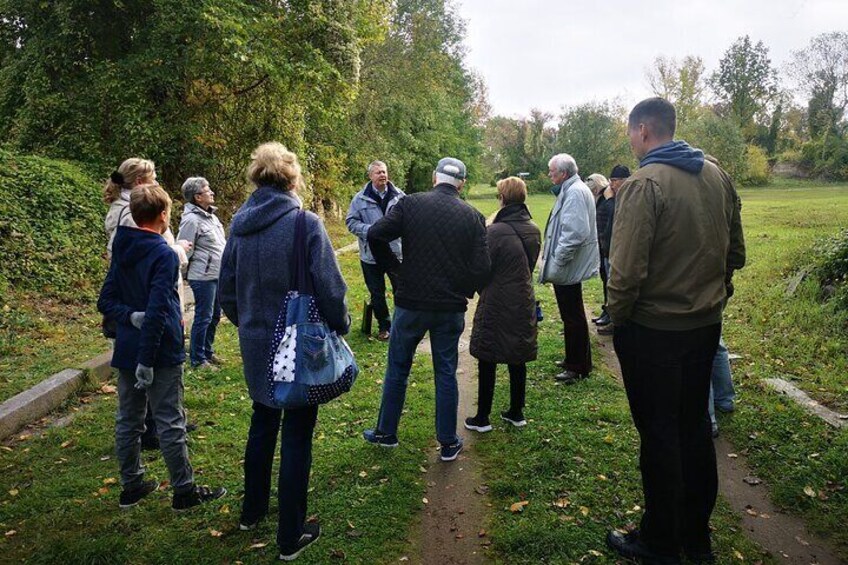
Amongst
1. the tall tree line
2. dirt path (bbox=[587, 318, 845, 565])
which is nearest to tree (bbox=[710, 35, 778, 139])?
the tall tree line

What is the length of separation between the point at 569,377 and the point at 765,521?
2641mm

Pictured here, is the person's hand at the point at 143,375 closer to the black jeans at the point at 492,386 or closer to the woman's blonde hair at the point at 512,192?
the black jeans at the point at 492,386

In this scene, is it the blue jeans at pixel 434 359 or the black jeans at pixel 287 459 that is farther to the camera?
the blue jeans at pixel 434 359

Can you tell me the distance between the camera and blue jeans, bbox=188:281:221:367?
6.49 m

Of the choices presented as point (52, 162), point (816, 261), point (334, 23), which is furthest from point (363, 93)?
point (816, 261)

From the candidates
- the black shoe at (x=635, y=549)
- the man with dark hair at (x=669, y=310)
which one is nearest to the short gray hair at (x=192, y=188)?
the man with dark hair at (x=669, y=310)

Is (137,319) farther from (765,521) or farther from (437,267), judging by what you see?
(765,521)

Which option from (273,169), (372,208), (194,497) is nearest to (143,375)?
(194,497)

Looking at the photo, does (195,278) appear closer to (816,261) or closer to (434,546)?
(434,546)

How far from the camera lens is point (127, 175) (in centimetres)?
443

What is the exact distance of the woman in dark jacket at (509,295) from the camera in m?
4.93

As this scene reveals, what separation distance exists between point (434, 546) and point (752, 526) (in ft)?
6.85

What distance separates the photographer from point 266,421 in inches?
137

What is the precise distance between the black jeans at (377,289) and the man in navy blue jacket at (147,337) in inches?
160
